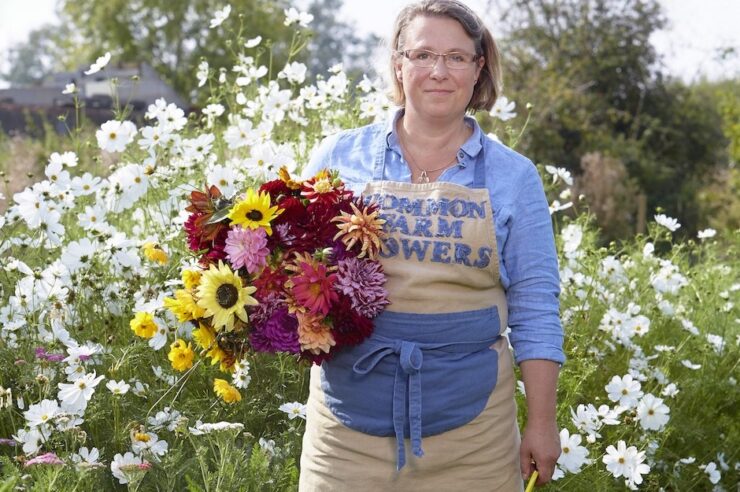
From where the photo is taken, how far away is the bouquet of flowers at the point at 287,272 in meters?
2.28

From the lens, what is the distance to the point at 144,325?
3258 millimetres

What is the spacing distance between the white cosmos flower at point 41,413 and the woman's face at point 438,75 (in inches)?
54.4

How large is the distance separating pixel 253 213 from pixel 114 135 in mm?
2058

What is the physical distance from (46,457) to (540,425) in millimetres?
1186

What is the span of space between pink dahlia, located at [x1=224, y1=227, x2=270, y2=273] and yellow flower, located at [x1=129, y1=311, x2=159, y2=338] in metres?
1.00

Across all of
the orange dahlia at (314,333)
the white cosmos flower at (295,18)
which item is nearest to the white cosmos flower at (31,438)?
the orange dahlia at (314,333)

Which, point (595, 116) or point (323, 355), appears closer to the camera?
point (323, 355)

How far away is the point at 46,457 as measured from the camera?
257 centimetres

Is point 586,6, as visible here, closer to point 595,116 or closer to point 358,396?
point 595,116

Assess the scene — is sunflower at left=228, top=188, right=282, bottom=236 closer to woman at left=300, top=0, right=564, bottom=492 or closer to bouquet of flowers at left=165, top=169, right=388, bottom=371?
bouquet of flowers at left=165, top=169, right=388, bottom=371

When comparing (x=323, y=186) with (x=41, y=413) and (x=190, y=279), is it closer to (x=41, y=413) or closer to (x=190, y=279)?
(x=190, y=279)

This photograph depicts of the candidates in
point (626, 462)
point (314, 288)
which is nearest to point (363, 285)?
point (314, 288)

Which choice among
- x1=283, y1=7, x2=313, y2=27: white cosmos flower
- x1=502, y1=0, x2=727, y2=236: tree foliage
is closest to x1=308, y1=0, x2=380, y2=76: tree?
x1=502, y1=0, x2=727, y2=236: tree foliage


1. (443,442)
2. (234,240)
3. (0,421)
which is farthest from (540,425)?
(0,421)
